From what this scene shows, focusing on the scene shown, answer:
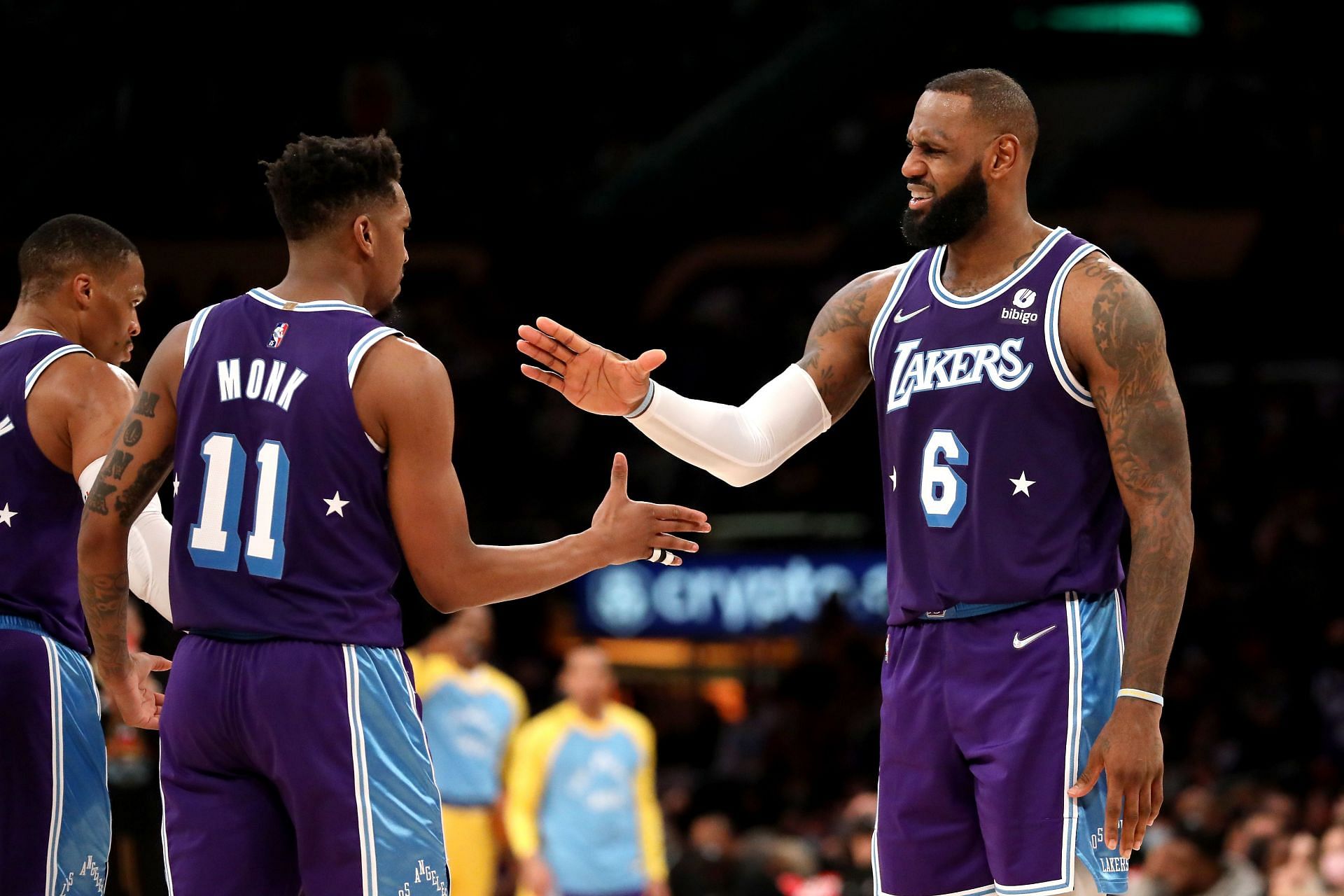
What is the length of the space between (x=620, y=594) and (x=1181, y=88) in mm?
9917

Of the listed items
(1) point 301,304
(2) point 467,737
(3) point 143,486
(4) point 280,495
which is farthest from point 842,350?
(2) point 467,737

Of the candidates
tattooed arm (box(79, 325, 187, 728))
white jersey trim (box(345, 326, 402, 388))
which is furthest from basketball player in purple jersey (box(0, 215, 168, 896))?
white jersey trim (box(345, 326, 402, 388))

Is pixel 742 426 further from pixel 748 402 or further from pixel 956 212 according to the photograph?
pixel 956 212

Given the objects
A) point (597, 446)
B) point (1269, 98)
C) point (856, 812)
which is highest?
point (1269, 98)

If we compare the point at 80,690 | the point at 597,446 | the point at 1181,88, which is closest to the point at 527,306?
the point at 597,446

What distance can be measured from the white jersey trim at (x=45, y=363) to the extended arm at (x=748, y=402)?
1.35 m

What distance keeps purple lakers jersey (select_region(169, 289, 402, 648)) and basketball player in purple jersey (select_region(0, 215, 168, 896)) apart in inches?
31.4

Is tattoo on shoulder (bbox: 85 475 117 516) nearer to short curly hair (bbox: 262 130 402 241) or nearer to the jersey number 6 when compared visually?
short curly hair (bbox: 262 130 402 241)

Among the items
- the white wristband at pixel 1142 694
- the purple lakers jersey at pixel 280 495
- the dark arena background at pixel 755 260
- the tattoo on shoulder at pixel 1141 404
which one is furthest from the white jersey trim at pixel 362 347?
the dark arena background at pixel 755 260

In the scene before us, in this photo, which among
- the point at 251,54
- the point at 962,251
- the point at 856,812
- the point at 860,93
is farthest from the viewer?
the point at 860,93

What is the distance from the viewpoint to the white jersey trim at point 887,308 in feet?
15.5

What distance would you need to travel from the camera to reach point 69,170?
15023 mm

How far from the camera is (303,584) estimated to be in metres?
4.02

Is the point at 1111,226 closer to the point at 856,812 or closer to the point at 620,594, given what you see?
the point at 620,594
